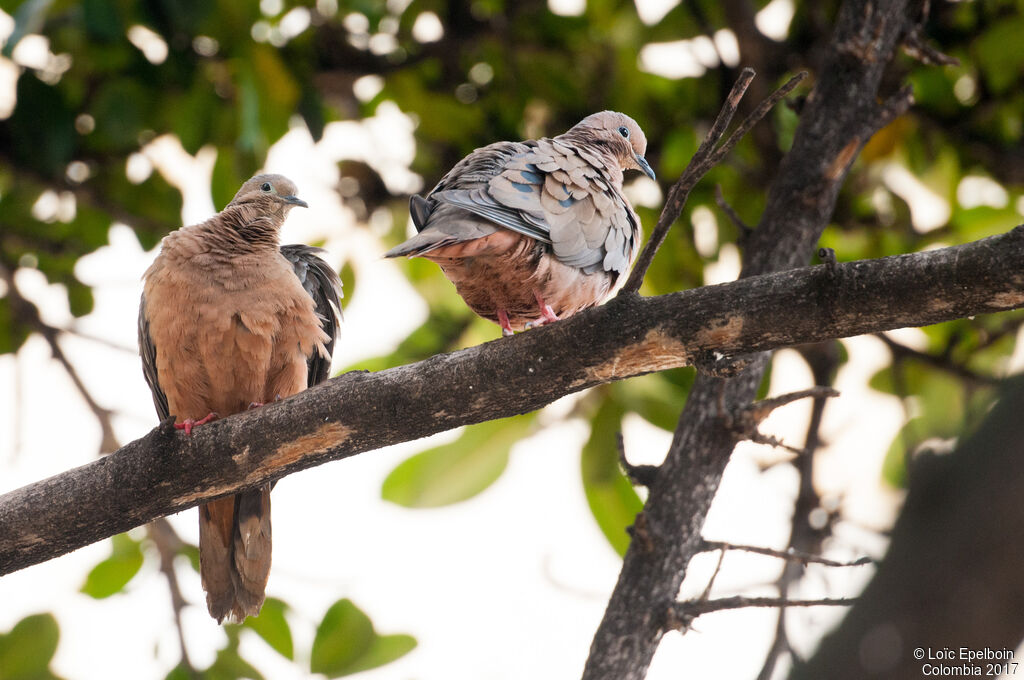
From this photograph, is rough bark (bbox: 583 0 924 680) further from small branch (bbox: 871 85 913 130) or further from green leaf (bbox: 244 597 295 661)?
green leaf (bbox: 244 597 295 661)

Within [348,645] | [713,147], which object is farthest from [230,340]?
[713,147]

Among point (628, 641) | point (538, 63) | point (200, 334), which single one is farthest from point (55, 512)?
point (538, 63)

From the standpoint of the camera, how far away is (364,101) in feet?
17.5

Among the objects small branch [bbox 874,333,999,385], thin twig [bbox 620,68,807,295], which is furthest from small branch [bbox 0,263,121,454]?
small branch [bbox 874,333,999,385]

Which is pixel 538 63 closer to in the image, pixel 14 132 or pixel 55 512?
pixel 14 132

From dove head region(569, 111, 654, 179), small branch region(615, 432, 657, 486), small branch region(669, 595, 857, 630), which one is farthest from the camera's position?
dove head region(569, 111, 654, 179)

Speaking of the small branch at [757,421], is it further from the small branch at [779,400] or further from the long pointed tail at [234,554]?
the long pointed tail at [234,554]

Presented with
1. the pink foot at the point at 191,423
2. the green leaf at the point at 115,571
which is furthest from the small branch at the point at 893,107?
the green leaf at the point at 115,571

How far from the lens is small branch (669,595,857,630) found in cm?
284

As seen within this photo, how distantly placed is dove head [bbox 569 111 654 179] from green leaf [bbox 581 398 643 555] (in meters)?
0.97

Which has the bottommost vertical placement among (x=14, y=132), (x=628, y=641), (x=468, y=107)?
(x=628, y=641)

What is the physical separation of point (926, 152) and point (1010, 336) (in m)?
1.05

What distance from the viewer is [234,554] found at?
12.2ft

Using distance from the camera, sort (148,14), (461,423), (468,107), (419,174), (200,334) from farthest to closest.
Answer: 1. (419,174)
2. (468,107)
3. (148,14)
4. (200,334)
5. (461,423)
